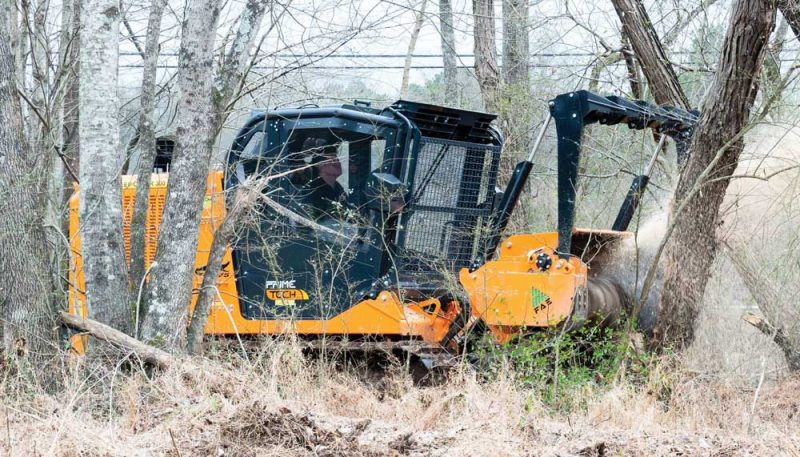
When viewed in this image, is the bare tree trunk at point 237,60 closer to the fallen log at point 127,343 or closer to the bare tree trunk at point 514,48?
the fallen log at point 127,343

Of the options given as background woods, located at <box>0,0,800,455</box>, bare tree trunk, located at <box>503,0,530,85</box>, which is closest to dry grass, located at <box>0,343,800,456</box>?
background woods, located at <box>0,0,800,455</box>

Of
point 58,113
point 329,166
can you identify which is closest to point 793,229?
point 329,166

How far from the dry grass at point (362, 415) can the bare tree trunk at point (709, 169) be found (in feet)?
2.31

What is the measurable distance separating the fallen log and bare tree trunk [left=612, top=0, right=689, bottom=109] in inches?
230

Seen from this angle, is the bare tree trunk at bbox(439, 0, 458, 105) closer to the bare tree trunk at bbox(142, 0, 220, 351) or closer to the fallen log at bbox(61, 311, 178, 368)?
the bare tree trunk at bbox(142, 0, 220, 351)

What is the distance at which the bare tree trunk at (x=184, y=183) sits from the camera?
→ 278 inches

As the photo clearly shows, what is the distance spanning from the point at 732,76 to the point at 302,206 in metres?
3.68

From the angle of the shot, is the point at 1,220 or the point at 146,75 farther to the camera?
the point at 146,75

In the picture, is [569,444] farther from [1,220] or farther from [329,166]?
[1,220]

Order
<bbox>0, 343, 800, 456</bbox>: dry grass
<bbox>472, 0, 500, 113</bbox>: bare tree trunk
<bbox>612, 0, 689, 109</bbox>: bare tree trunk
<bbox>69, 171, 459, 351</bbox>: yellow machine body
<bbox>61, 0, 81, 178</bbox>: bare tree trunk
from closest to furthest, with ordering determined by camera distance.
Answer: <bbox>0, 343, 800, 456</bbox>: dry grass
<bbox>69, 171, 459, 351</bbox>: yellow machine body
<bbox>612, 0, 689, 109</bbox>: bare tree trunk
<bbox>61, 0, 81, 178</bbox>: bare tree trunk
<bbox>472, 0, 500, 113</bbox>: bare tree trunk

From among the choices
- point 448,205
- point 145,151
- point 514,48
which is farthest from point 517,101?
point 145,151

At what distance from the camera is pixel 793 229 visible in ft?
28.5

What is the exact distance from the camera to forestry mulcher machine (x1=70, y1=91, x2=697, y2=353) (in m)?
7.84

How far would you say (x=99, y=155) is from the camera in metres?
6.98
